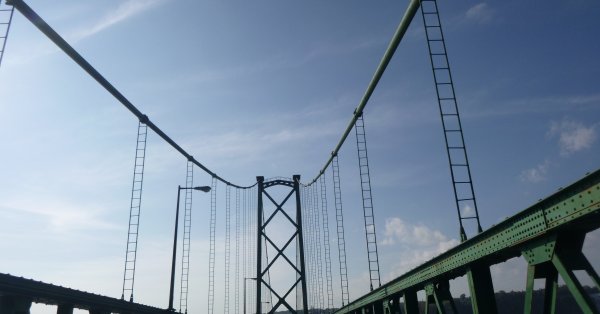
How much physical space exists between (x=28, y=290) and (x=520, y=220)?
14305 mm

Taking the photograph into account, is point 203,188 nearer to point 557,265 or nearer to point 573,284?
point 557,265

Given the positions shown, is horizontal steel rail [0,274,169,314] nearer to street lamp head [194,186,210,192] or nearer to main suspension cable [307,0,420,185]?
street lamp head [194,186,210,192]

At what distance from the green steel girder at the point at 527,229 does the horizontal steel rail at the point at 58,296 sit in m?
12.0

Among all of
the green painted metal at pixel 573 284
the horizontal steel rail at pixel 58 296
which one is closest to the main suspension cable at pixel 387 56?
the green painted metal at pixel 573 284

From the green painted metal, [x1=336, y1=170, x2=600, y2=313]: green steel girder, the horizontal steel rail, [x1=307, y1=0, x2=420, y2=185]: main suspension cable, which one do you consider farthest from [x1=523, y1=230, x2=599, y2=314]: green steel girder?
the horizontal steel rail

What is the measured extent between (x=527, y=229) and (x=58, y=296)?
1533 centimetres

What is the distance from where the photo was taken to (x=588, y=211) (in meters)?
6.72

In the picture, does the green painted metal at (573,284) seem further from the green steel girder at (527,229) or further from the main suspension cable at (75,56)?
the main suspension cable at (75,56)

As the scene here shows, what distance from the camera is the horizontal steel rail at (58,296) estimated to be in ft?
46.1

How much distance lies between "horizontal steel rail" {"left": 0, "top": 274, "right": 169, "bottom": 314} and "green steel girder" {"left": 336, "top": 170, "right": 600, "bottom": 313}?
473 inches

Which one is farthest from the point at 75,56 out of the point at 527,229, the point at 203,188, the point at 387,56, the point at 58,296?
the point at 527,229

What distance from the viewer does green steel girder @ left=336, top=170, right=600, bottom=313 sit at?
6.85m

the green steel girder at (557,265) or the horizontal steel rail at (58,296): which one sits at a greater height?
the horizontal steel rail at (58,296)

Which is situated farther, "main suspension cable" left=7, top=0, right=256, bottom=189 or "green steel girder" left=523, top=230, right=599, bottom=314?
"main suspension cable" left=7, top=0, right=256, bottom=189
